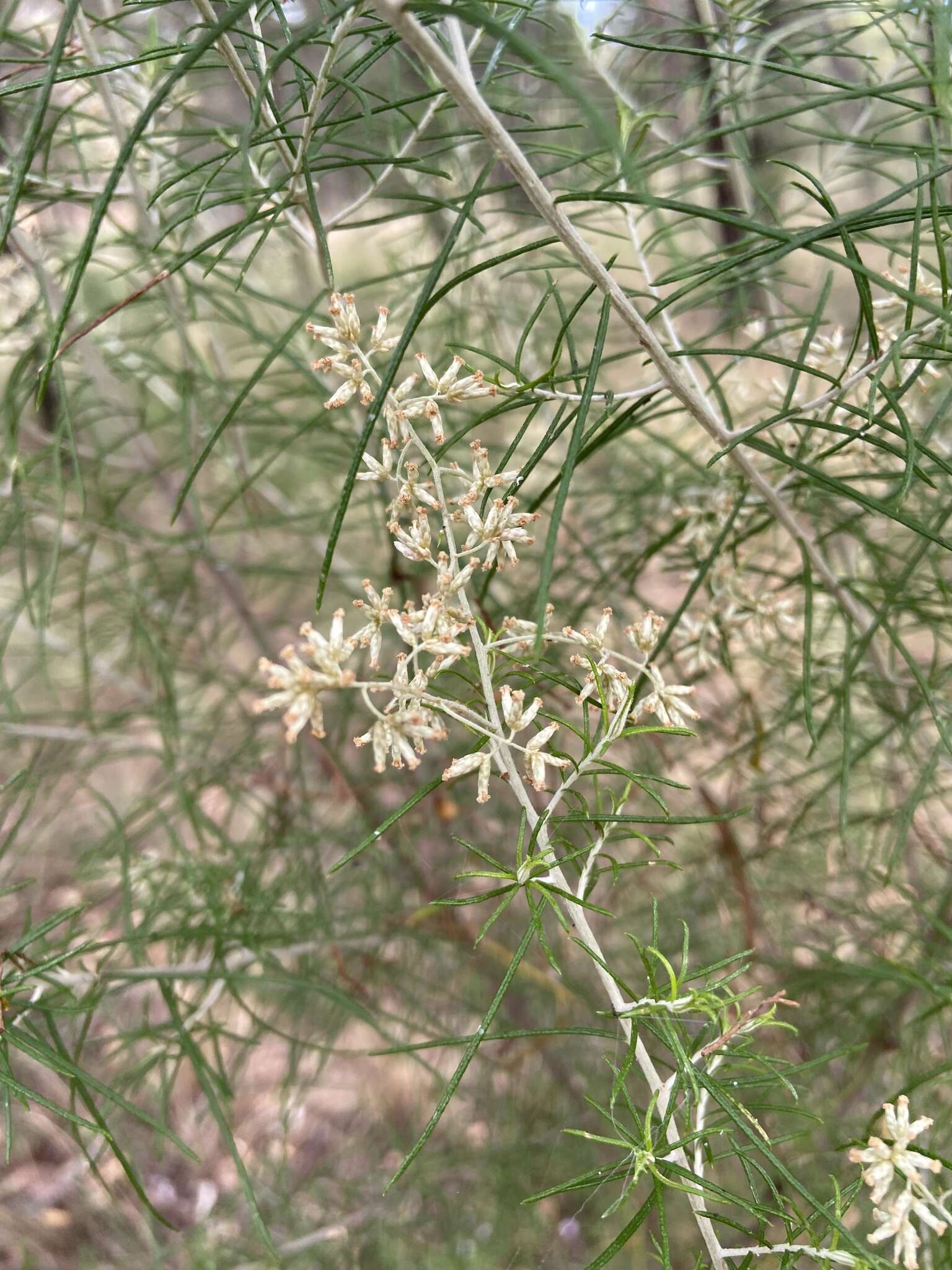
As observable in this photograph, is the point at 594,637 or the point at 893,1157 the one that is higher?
the point at 594,637

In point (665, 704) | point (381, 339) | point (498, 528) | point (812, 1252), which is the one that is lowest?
point (812, 1252)

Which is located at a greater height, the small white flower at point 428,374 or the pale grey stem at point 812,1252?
the small white flower at point 428,374

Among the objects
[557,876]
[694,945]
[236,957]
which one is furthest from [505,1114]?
[557,876]

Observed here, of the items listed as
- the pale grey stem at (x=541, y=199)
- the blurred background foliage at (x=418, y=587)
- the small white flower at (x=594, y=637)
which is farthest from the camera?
the blurred background foliage at (x=418, y=587)

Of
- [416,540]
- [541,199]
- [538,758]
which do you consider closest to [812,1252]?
[538,758]

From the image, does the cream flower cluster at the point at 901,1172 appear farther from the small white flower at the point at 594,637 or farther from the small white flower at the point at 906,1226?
the small white flower at the point at 594,637

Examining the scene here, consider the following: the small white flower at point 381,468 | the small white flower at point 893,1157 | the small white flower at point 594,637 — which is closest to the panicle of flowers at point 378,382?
the small white flower at point 381,468

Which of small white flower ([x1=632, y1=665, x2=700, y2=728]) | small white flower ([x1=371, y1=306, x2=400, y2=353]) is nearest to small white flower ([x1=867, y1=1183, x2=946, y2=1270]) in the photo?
small white flower ([x1=632, y1=665, x2=700, y2=728])

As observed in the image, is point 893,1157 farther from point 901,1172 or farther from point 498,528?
Answer: point 498,528

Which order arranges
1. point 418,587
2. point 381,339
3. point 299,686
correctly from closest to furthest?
point 299,686
point 381,339
point 418,587

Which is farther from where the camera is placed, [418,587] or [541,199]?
[418,587]
